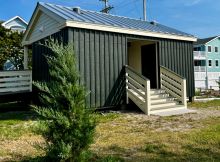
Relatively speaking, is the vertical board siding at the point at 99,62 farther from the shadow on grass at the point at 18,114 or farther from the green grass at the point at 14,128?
the green grass at the point at 14,128

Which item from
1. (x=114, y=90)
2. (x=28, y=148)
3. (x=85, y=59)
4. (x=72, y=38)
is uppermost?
(x=72, y=38)

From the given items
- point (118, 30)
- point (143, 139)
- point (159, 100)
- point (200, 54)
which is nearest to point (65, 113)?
point (143, 139)

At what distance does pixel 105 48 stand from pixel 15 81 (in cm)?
492

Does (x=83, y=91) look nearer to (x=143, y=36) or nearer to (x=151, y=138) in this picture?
(x=151, y=138)

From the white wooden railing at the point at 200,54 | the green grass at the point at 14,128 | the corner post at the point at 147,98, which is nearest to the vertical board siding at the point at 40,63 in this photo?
the green grass at the point at 14,128

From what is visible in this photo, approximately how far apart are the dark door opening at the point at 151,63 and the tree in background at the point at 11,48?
37.0 feet

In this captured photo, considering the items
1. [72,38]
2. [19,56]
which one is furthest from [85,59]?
[19,56]

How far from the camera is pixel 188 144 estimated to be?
6266mm

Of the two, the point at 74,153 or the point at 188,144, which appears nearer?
the point at 74,153

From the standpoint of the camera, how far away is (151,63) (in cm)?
1429

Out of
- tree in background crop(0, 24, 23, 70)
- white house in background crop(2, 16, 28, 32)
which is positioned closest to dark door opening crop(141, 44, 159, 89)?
tree in background crop(0, 24, 23, 70)

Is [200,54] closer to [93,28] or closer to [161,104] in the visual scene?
[161,104]

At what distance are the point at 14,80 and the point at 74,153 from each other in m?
10.0

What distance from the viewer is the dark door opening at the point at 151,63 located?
45.7ft
